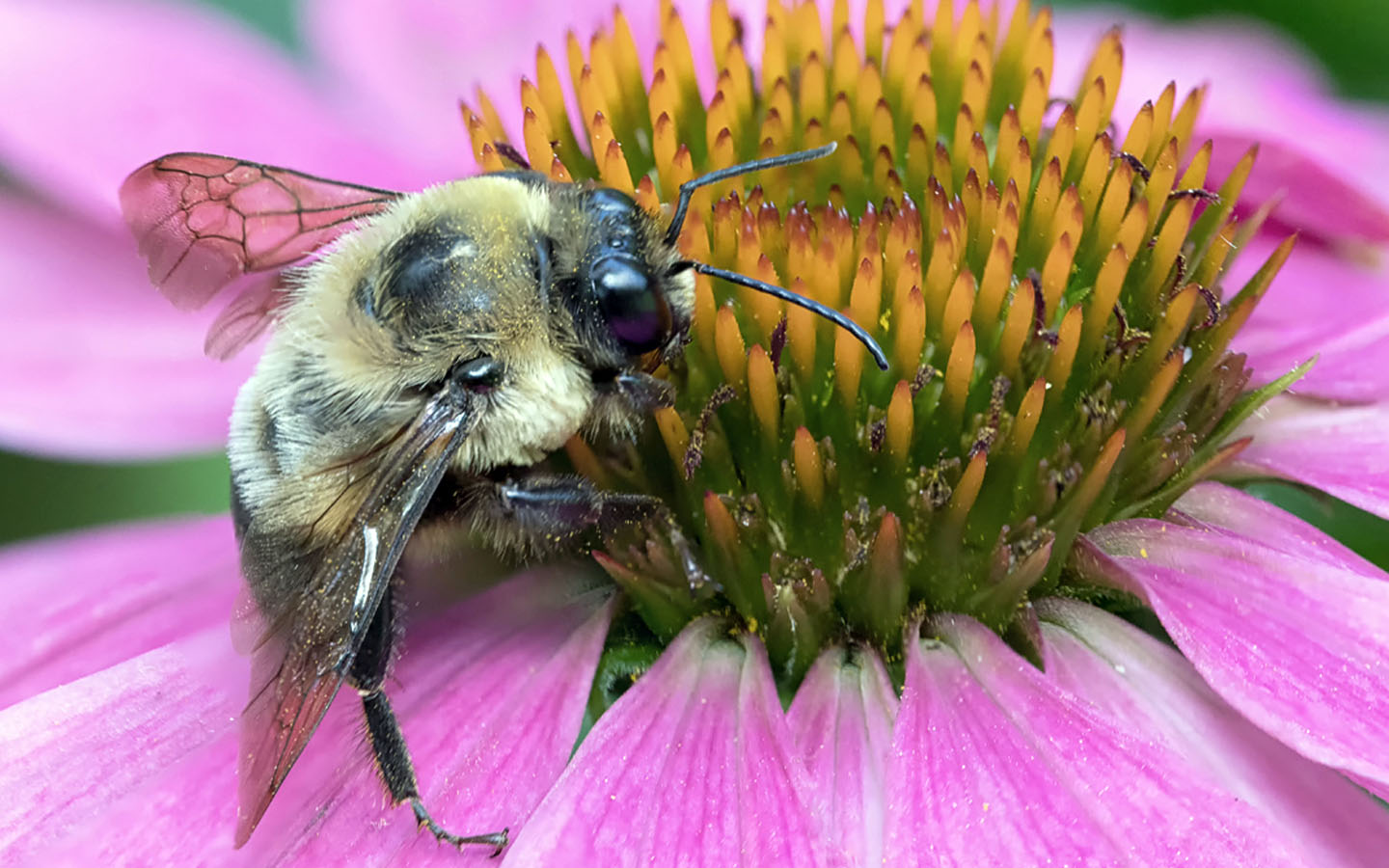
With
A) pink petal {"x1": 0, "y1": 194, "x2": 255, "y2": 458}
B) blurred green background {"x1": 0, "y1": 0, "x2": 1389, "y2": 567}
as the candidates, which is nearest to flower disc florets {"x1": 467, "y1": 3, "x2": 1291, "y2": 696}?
pink petal {"x1": 0, "y1": 194, "x2": 255, "y2": 458}

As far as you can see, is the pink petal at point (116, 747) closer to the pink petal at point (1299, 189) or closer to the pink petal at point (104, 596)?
the pink petal at point (104, 596)

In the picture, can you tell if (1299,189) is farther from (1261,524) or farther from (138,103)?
(138,103)

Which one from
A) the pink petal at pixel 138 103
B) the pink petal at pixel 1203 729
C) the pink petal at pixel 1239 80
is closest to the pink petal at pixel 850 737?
the pink petal at pixel 1203 729

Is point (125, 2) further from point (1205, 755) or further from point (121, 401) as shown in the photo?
point (1205, 755)

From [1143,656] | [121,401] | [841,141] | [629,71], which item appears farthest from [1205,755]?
[121,401]

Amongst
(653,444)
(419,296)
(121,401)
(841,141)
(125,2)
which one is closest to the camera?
(419,296)

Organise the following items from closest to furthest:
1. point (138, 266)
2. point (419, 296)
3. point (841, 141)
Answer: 1. point (419, 296)
2. point (841, 141)
3. point (138, 266)

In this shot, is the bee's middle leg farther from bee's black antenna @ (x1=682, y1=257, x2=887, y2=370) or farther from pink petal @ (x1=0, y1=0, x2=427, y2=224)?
pink petal @ (x1=0, y1=0, x2=427, y2=224)
